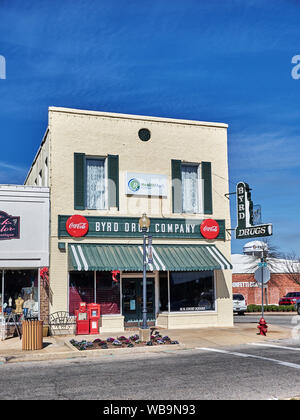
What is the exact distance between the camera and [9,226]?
68.0ft

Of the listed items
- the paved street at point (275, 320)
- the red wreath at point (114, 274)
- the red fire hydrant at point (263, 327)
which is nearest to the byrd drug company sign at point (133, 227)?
the red wreath at point (114, 274)

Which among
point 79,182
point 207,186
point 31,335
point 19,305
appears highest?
point 207,186

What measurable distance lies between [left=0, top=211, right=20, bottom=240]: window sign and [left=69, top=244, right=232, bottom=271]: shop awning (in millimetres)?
2304

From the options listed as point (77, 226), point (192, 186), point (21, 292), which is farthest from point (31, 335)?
point (192, 186)

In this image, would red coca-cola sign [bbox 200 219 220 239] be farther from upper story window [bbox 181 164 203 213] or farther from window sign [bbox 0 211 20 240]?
window sign [bbox 0 211 20 240]

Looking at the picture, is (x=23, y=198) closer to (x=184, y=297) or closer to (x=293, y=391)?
(x=184, y=297)

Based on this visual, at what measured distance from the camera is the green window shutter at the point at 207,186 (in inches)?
947

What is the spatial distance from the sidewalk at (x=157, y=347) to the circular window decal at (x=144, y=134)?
8.64 meters

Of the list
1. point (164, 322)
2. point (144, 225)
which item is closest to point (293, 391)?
point (144, 225)

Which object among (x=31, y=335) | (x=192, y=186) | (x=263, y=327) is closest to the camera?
(x=31, y=335)

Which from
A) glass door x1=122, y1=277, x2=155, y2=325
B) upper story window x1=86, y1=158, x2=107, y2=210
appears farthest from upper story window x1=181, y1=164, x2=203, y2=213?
glass door x1=122, y1=277, x2=155, y2=325

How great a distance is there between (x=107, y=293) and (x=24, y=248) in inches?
158

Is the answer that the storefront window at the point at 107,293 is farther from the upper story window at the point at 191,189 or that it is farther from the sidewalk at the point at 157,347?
the upper story window at the point at 191,189

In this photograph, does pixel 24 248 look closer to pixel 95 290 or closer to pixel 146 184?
pixel 95 290
